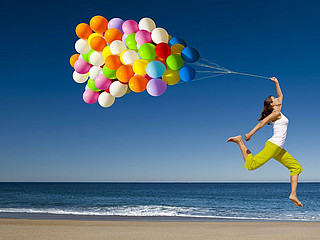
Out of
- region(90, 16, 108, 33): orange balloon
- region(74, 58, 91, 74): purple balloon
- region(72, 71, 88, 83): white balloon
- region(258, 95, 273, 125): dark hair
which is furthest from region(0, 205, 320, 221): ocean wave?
region(258, 95, 273, 125): dark hair

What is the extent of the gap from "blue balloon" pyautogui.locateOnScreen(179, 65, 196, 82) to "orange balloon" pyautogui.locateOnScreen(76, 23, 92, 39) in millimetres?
1737

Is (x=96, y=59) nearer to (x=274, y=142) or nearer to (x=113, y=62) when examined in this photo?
(x=113, y=62)

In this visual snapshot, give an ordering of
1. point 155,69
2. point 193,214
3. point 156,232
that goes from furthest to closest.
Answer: point 193,214 < point 156,232 < point 155,69

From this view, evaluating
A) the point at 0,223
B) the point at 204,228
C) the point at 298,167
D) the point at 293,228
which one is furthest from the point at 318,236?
the point at 0,223

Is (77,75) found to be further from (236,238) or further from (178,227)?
(178,227)

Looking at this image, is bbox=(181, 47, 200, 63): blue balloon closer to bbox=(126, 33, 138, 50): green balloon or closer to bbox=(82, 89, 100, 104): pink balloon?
bbox=(126, 33, 138, 50): green balloon

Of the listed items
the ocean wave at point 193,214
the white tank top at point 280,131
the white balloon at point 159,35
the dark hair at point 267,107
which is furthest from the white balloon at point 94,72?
the ocean wave at point 193,214

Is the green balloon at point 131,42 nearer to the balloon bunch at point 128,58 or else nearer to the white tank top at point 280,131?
the balloon bunch at point 128,58

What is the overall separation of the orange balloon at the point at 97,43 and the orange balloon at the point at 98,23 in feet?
0.91

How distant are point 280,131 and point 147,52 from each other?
200 cm

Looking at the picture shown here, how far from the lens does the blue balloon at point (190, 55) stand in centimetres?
536

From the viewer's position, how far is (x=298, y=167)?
4.78 meters

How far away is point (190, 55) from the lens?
5359mm

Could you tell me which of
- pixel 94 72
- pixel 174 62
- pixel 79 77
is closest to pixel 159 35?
pixel 174 62
